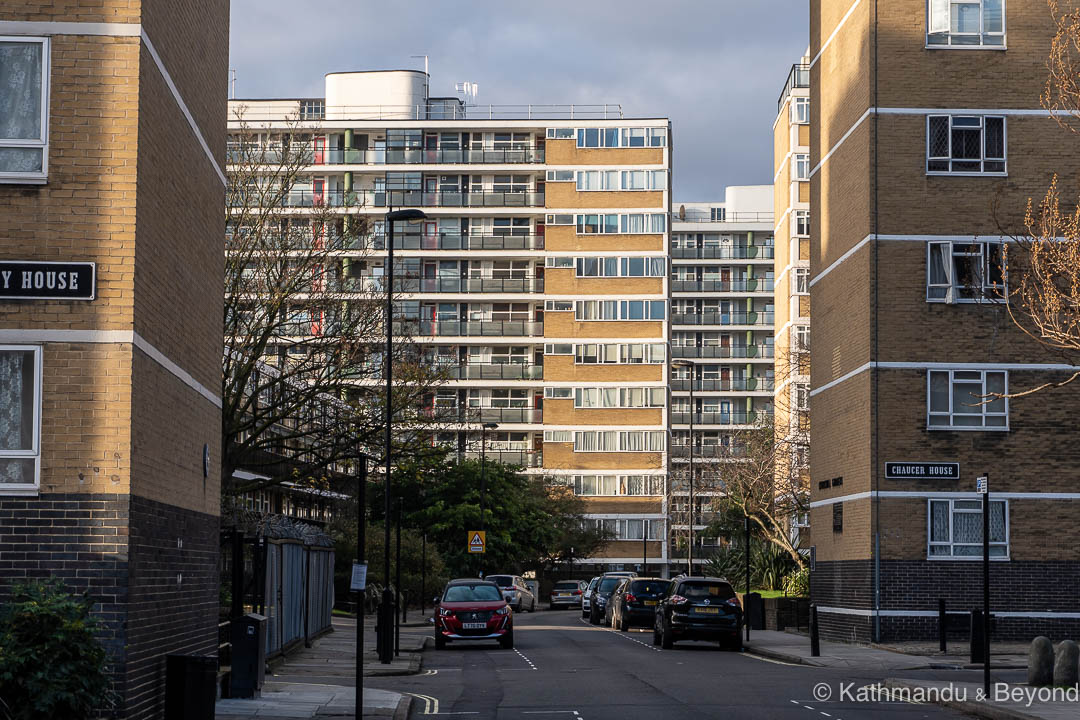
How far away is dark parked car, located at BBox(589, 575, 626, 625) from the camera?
2001 inches

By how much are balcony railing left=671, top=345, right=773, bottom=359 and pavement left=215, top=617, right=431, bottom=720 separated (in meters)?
77.8

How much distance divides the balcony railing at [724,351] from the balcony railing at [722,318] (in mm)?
2114

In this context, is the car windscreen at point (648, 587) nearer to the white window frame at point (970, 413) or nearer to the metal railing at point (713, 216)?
the white window frame at point (970, 413)

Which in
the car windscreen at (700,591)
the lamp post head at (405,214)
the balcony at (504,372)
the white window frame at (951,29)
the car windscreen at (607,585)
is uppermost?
the white window frame at (951,29)

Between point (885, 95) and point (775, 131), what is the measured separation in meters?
62.8

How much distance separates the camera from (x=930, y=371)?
106 feet

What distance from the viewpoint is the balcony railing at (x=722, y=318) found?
370ft

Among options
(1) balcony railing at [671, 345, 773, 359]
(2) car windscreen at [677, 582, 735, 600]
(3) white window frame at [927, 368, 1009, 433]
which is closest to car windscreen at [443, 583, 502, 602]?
(2) car windscreen at [677, 582, 735, 600]

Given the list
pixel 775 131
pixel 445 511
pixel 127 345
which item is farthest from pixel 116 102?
pixel 775 131

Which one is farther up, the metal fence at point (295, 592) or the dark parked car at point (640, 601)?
the metal fence at point (295, 592)

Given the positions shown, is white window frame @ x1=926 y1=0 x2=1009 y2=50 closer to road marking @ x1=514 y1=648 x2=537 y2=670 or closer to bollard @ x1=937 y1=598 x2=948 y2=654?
bollard @ x1=937 y1=598 x2=948 y2=654

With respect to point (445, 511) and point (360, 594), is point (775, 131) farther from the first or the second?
point (360, 594)

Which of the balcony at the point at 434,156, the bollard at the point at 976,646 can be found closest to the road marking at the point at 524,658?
the bollard at the point at 976,646

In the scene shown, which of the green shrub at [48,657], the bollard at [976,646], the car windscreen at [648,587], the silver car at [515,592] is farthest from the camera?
the silver car at [515,592]
